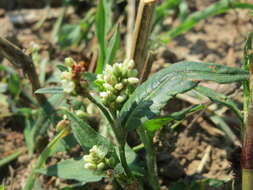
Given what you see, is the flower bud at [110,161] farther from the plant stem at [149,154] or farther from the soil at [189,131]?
the soil at [189,131]

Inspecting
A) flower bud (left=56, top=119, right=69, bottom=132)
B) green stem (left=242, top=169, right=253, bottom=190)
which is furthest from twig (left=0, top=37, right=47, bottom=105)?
green stem (left=242, top=169, right=253, bottom=190)

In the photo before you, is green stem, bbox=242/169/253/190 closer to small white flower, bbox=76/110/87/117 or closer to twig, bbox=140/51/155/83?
twig, bbox=140/51/155/83

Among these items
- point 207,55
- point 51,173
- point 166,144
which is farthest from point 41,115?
point 207,55

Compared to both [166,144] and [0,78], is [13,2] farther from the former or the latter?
[166,144]

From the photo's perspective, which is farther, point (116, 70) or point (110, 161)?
point (110, 161)

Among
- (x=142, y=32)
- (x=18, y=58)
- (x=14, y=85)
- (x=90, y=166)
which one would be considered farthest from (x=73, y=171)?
(x=14, y=85)

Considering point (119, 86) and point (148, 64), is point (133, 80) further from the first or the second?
point (148, 64)
